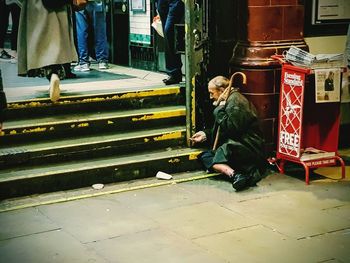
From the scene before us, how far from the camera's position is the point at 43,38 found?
6.91 metres

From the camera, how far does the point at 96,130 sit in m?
6.93

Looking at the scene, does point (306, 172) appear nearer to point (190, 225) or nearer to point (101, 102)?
point (190, 225)

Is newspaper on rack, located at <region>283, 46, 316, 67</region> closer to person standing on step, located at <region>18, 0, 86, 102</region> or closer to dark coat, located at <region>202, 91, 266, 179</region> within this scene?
dark coat, located at <region>202, 91, 266, 179</region>

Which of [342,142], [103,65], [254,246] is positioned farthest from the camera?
[103,65]

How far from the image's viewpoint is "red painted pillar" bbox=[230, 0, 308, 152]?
6926mm

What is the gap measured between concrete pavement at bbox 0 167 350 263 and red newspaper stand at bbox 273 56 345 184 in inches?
10.8

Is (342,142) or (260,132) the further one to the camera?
(342,142)

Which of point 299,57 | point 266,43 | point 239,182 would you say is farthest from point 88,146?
point 299,57

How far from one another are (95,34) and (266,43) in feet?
12.5

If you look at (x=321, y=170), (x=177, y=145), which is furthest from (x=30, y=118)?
(x=321, y=170)

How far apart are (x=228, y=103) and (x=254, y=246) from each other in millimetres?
2048

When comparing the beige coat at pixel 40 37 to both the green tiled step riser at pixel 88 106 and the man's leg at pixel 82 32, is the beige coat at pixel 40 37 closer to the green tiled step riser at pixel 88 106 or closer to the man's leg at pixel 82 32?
the green tiled step riser at pixel 88 106

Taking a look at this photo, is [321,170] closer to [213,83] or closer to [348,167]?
[348,167]

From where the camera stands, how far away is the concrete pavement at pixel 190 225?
4.76m
